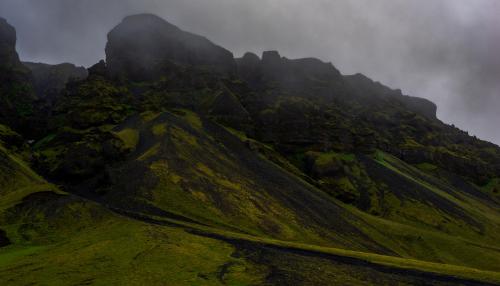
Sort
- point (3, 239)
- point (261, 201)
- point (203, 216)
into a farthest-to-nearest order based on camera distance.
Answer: point (261, 201) < point (203, 216) < point (3, 239)

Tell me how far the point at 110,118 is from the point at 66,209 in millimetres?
102676

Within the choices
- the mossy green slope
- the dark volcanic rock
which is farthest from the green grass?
the dark volcanic rock

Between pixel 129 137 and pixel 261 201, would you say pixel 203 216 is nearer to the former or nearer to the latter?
pixel 261 201

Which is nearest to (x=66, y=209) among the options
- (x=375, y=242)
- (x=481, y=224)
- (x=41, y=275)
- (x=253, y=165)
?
(x=41, y=275)

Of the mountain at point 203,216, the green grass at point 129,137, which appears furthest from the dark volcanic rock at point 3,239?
the green grass at point 129,137

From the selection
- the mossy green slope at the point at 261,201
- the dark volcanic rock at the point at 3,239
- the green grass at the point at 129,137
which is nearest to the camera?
the dark volcanic rock at the point at 3,239

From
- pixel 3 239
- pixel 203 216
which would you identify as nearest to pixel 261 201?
pixel 203 216

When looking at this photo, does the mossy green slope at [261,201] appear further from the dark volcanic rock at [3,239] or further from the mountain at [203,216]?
the dark volcanic rock at [3,239]

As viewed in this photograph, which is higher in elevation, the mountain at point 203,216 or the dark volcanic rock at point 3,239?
the mountain at point 203,216

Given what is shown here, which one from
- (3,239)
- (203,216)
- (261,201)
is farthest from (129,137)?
(3,239)

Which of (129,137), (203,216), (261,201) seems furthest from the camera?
(129,137)

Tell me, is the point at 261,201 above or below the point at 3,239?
above

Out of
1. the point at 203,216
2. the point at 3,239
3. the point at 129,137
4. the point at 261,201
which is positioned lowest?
the point at 3,239

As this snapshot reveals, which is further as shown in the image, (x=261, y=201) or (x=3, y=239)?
(x=261, y=201)
